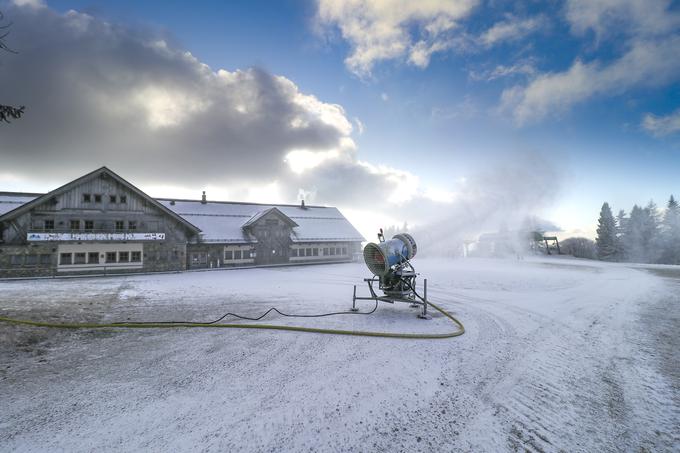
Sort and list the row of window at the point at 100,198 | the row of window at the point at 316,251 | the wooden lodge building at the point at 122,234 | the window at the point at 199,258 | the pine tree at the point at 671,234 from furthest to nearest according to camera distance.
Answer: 1. the pine tree at the point at 671,234
2. the row of window at the point at 316,251
3. the window at the point at 199,258
4. the row of window at the point at 100,198
5. the wooden lodge building at the point at 122,234

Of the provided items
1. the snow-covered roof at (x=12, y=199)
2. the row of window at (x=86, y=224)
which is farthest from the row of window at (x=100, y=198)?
the snow-covered roof at (x=12, y=199)

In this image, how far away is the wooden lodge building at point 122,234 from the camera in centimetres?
2258

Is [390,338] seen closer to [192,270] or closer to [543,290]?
[543,290]

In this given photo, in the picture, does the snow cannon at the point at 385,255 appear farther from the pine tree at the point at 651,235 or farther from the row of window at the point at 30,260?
the pine tree at the point at 651,235

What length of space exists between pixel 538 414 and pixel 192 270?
3020cm

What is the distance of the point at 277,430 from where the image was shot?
13.8 feet

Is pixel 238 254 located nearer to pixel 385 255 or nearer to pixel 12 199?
pixel 12 199

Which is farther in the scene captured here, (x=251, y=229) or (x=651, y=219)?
(x=651, y=219)

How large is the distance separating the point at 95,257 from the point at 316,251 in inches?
899

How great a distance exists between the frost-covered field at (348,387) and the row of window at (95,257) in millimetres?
16424

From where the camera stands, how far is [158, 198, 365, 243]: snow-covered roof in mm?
32031

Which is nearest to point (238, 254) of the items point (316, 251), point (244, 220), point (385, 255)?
point (244, 220)

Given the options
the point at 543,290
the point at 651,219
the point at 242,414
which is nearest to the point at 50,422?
the point at 242,414

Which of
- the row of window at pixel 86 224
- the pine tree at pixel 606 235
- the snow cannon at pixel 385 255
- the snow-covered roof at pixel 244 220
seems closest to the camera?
the snow cannon at pixel 385 255
